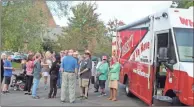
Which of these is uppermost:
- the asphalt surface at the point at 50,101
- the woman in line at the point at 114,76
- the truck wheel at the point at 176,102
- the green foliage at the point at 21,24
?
the green foliage at the point at 21,24

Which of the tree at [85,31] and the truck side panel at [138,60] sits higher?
the tree at [85,31]

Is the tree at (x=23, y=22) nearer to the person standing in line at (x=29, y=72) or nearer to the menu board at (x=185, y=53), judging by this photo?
the person standing in line at (x=29, y=72)

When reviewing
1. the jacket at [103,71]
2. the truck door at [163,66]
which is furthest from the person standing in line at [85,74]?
the truck door at [163,66]

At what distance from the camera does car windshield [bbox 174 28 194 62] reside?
7.82 m

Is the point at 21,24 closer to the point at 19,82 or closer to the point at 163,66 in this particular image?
the point at 19,82

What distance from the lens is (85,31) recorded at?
49.3 metres

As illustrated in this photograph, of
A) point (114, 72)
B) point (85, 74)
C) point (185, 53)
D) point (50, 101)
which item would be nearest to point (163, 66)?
point (185, 53)

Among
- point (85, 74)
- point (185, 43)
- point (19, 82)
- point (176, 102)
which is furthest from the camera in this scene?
point (19, 82)

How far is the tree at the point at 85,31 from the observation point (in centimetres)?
4309

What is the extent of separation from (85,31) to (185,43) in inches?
→ 1640

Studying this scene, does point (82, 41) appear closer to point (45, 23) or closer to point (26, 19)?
point (45, 23)

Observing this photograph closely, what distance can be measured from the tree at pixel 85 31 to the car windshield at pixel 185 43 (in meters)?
33.4

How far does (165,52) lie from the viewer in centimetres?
791

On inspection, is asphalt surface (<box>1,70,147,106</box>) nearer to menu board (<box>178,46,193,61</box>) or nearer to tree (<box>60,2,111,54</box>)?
menu board (<box>178,46,193,61</box>)
